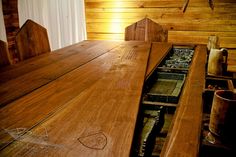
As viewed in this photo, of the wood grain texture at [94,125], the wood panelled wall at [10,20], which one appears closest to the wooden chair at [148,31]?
the wood panelled wall at [10,20]

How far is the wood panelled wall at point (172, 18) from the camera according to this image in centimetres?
407

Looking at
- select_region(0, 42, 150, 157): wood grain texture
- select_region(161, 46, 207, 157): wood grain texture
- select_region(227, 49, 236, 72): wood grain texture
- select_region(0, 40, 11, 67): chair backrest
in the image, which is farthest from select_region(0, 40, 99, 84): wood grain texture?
select_region(227, 49, 236, 72): wood grain texture

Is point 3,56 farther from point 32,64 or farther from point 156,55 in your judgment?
point 156,55

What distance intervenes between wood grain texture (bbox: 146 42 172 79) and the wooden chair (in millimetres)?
538

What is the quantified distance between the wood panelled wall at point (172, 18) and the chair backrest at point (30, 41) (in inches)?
78.3

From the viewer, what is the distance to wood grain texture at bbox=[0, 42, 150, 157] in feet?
2.70

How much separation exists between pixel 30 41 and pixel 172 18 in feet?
8.46

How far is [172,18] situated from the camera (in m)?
4.31

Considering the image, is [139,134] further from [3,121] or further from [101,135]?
[3,121]

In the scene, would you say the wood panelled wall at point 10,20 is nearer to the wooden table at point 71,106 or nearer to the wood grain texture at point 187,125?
the wooden table at point 71,106

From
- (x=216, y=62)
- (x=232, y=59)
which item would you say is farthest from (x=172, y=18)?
(x=216, y=62)

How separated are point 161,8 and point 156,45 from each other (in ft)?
5.43

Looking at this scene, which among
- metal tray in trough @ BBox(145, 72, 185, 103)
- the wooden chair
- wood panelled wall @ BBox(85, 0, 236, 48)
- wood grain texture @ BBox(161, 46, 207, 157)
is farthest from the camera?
wood panelled wall @ BBox(85, 0, 236, 48)

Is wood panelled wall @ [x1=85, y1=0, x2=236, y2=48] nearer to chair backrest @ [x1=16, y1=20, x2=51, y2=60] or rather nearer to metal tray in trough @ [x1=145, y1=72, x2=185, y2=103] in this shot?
chair backrest @ [x1=16, y1=20, x2=51, y2=60]
